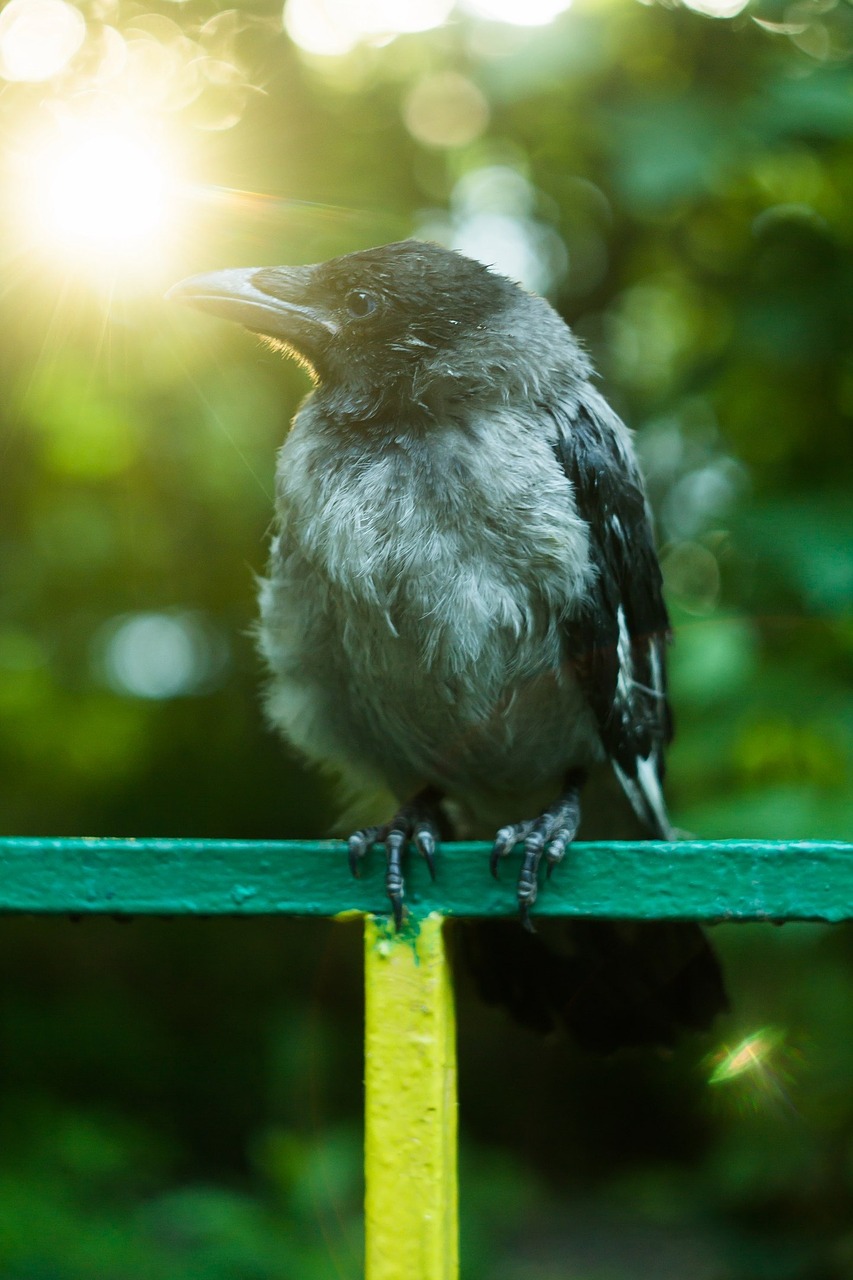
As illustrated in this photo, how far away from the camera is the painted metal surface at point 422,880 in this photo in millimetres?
1391

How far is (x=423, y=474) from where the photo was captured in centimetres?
203

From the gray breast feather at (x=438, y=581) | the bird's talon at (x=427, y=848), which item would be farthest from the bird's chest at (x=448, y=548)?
the bird's talon at (x=427, y=848)

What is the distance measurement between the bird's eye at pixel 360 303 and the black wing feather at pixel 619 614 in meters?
0.40

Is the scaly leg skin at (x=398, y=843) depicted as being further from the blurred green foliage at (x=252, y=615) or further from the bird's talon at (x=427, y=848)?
the blurred green foliage at (x=252, y=615)

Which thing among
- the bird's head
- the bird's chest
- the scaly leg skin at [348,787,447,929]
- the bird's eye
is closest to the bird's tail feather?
the scaly leg skin at [348,787,447,929]

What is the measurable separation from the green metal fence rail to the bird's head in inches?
36.5

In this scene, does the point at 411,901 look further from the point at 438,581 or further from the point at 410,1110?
the point at 438,581

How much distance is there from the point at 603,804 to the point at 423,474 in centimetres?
97

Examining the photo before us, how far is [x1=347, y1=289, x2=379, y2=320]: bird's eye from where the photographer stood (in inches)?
84.7

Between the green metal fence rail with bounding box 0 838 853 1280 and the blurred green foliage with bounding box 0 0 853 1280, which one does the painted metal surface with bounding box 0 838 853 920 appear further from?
the blurred green foliage with bounding box 0 0 853 1280

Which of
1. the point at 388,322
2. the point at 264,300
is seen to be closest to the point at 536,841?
the point at 388,322

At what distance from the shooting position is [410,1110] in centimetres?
136

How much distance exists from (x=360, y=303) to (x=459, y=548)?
0.54 m

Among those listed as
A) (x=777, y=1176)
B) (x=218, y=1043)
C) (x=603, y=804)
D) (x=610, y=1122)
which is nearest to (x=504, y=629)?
(x=603, y=804)
